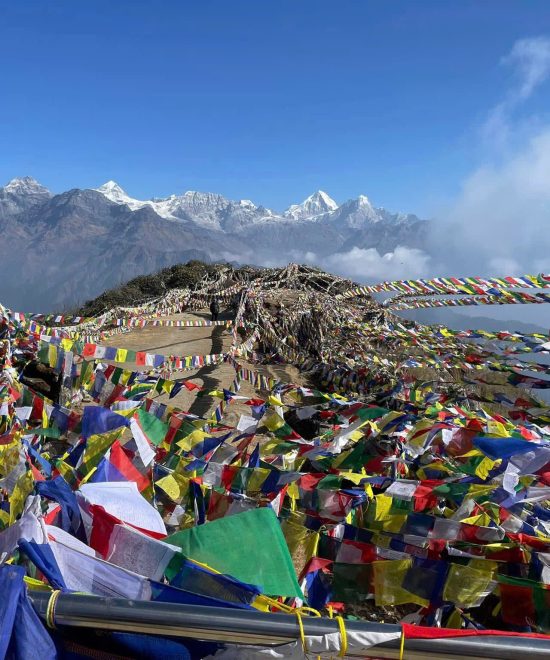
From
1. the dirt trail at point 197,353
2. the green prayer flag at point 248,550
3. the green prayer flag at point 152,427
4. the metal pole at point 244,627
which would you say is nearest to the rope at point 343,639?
the metal pole at point 244,627

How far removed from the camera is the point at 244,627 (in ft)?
5.74

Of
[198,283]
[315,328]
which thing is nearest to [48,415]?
[315,328]

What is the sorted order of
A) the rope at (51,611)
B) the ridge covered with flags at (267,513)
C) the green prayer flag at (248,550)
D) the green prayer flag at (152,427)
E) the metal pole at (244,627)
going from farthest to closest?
the green prayer flag at (152,427) → the green prayer flag at (248,550) → the ridge covered with flags at (267,513) → the rope at (51,611) → the metal pole at (244,627)

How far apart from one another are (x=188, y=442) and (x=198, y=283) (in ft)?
83.0

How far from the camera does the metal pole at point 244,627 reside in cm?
166

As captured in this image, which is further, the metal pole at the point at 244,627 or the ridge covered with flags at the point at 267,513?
the ridge covered with flags at the point at 267,513

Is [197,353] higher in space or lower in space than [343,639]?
higher

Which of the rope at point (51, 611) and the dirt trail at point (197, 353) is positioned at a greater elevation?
the dirt trail at point (197, 353)

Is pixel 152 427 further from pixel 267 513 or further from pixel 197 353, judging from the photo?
pixel 197 353

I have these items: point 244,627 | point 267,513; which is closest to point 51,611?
point 244,627

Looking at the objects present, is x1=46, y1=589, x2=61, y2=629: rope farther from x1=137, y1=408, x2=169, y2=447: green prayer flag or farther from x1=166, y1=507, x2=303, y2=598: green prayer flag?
x1=137, y1=408, x2=169, y2=447: green prayer flag

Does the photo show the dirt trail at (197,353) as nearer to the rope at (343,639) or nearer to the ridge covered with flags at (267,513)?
the ridge covered with flags at (267,513)

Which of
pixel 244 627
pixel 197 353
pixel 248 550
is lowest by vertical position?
pixel 248 550

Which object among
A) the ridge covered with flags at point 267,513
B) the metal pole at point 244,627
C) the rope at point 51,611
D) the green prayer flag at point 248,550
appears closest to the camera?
the metal pole at point 244,627
